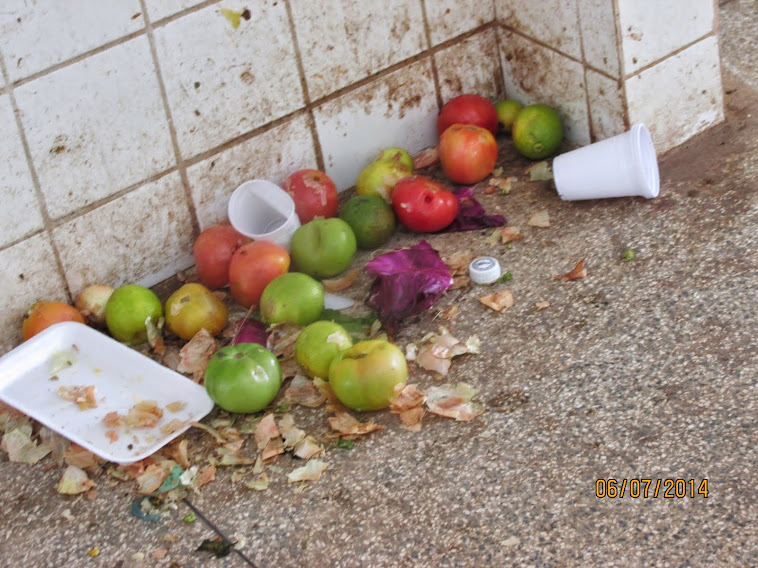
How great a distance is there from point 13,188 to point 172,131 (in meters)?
0.48

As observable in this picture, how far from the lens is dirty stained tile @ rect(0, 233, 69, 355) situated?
2.79 meters

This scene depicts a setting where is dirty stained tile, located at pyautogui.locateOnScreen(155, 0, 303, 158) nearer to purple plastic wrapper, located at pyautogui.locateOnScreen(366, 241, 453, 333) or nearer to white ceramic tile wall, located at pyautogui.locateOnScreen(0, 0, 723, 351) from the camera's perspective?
white ceramic tile wall, located at pyautogui.locateOnScreen(0, 0, 723, 351)

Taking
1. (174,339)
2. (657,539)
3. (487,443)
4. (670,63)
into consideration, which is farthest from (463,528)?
(670,63)

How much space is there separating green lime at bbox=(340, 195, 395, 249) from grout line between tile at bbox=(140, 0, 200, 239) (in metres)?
0.46

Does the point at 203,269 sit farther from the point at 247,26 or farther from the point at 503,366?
the point at 503,366

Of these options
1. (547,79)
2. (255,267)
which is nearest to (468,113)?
(547,79)

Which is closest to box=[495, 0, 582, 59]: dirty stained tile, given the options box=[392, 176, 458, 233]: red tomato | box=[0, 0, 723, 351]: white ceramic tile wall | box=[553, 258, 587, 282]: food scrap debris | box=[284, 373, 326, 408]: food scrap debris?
box=[0, 0, 723, 351]: white ceramic tile wall

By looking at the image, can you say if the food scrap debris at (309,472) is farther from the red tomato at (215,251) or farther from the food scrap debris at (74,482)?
the red tomato at (215,251)

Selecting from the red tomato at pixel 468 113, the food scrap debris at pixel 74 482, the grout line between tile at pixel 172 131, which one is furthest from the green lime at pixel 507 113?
the food scrap debris at pixel 74 482

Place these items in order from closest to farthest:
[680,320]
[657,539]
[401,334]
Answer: [657,539], [680,320], [401,334]

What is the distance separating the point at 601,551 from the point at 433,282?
985 mm

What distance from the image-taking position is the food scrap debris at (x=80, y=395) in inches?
104

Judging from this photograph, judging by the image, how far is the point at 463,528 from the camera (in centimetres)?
215

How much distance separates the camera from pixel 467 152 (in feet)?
10.4
